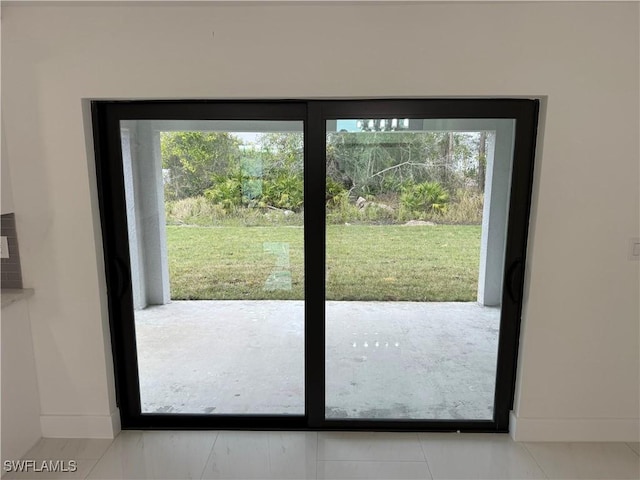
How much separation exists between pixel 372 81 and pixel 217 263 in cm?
134

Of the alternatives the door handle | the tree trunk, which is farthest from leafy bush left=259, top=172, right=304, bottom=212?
the door handle

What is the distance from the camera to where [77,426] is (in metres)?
2.40

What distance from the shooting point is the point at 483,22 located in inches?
77.8

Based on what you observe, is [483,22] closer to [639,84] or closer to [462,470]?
[639,84]

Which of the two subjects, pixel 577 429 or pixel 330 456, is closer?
pixel 330 456

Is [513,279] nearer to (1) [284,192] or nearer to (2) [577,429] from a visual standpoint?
(2) [577,429]

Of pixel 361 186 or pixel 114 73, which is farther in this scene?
pixel 361 186

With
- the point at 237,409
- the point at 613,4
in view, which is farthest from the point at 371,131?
the point at 237,409

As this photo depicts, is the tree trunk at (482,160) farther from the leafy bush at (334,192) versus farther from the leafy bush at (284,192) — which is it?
the leafy bush at (284,192)

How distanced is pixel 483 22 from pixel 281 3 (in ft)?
3.26

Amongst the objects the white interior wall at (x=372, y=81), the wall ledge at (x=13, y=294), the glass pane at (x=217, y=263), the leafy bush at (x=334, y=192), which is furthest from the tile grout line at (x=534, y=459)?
the wall ledge at (x=13, y=294)

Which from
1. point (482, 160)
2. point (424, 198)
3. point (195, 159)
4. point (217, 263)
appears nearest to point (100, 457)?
point (217, 263)
